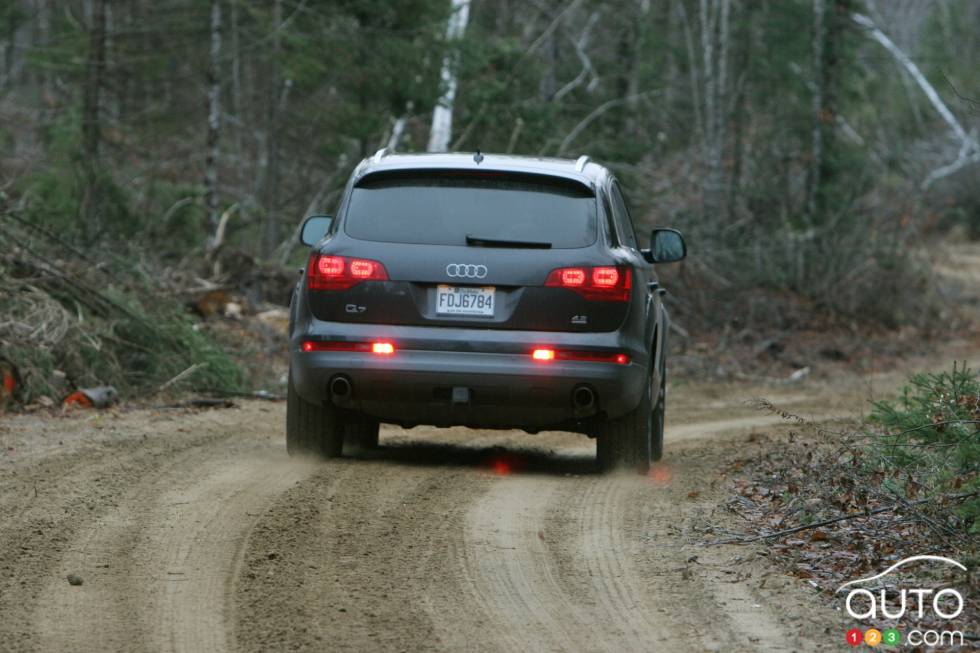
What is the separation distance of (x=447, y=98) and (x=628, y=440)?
590 inches

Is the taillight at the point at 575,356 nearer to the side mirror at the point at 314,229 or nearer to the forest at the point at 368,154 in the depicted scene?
the side mirror at the point at 314,229

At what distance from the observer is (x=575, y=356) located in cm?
911

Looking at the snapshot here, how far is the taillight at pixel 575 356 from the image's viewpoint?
29.8ft

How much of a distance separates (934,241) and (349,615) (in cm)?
3118

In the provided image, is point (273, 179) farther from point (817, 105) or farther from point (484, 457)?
point (484, 457)

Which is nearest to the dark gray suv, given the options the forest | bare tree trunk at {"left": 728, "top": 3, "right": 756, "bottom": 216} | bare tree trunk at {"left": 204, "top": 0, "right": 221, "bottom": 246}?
the forest

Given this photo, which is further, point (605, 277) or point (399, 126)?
point (399, 126)

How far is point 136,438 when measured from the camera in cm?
1084

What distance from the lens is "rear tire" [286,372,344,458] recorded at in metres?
9.80

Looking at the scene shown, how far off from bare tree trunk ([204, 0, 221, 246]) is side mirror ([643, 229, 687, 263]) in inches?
491

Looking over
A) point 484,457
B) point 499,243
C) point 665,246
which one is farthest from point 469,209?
point 484,457

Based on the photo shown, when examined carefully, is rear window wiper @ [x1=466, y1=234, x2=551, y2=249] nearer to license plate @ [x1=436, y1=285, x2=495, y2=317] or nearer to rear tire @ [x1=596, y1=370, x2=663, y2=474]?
license plate @ [x1=436, y1=285, x2=495, y2=317]

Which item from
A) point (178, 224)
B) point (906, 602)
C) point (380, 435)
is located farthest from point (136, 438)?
point (178, 224)

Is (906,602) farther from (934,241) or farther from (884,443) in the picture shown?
(934,241)
